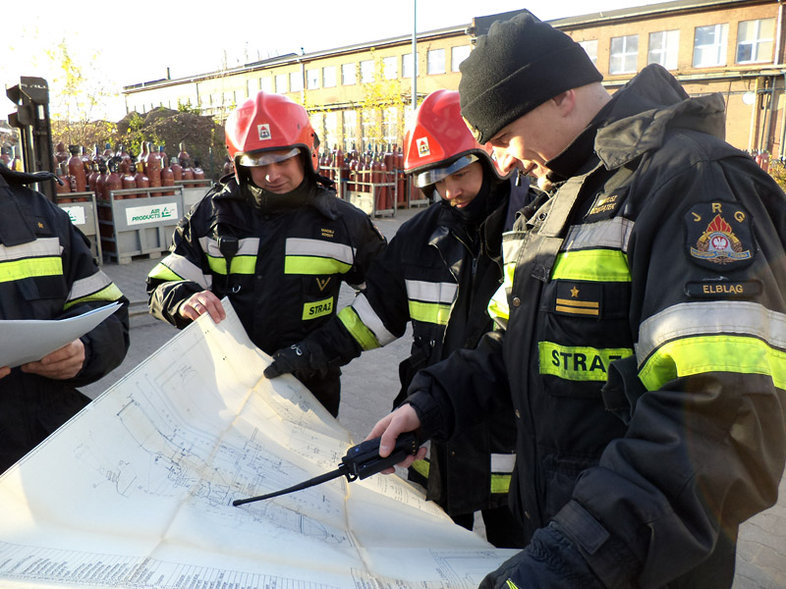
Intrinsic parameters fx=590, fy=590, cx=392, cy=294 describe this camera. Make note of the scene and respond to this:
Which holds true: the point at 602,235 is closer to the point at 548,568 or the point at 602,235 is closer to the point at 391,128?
the point at 548,568

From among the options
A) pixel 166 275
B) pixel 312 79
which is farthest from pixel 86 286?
pixel 312 79

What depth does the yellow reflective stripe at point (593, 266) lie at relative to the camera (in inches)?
45.9

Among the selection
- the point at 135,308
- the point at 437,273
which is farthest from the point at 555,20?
the point at 437,273

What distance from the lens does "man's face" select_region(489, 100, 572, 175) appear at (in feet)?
4.50

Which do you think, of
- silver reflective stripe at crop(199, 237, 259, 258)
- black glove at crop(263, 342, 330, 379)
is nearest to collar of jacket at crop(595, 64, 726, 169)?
black glove at crop(263, 342, 330, 379)

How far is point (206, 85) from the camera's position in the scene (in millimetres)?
47688

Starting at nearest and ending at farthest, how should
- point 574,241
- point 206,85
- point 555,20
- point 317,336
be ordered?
1. point 574,241
2. point 317,336
3. point 555,20
4. point 206,85

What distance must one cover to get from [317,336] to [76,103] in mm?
20279

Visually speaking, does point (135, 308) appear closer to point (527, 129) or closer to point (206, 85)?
point (527, 129)

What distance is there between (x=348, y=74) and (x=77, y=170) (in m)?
33.4

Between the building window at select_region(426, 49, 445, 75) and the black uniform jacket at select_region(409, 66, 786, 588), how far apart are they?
3591 centimetres

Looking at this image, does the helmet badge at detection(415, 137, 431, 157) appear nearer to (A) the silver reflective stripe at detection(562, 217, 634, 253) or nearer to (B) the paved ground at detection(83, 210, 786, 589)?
(A) the silver reflective stripe at detection(562, 217, 634, 253)

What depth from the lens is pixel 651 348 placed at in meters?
1.02

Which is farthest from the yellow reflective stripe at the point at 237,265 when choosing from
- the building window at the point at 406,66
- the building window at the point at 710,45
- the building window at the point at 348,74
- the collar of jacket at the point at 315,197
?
the building window at the point at 348,74
